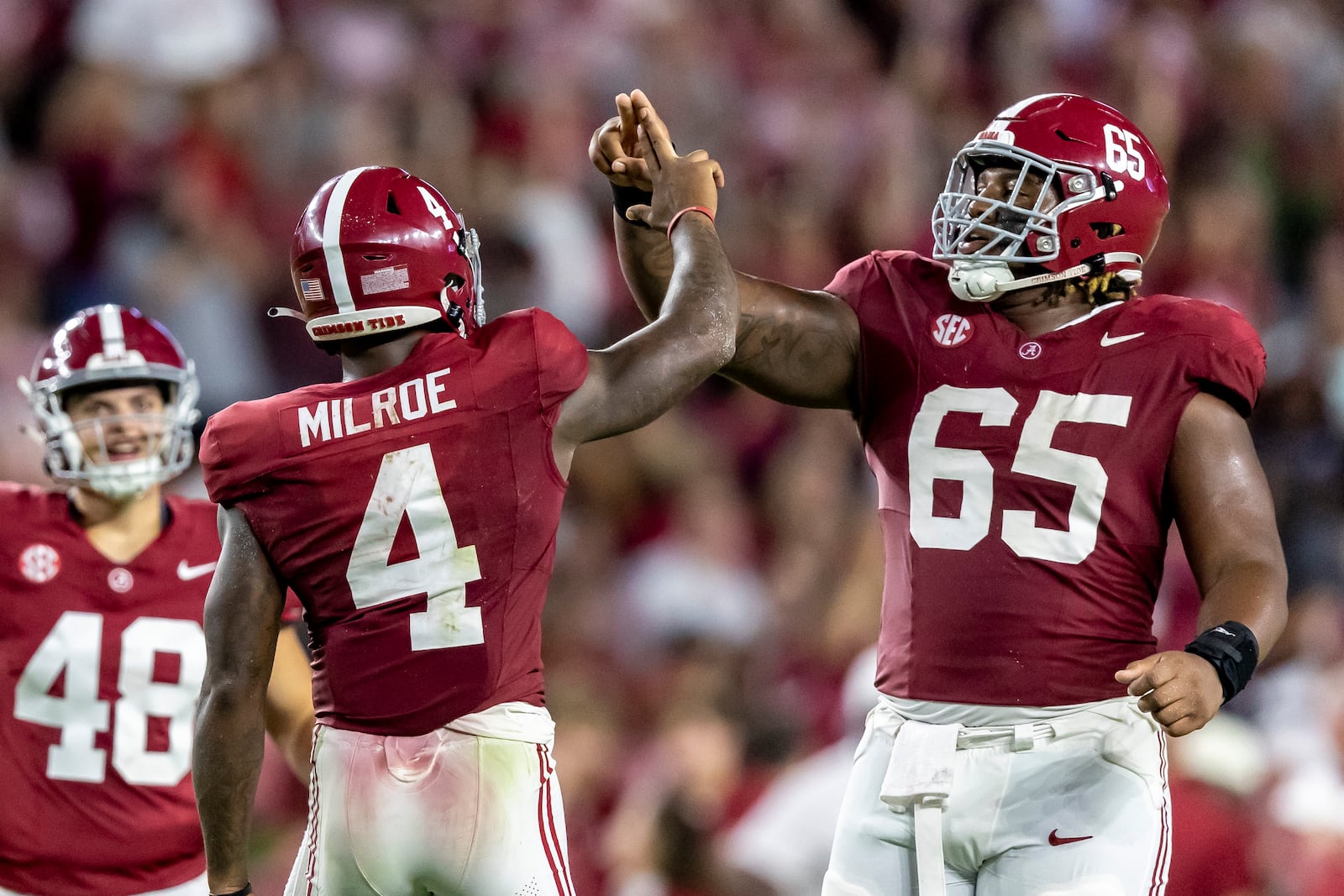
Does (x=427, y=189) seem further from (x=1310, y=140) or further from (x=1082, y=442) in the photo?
(x=1310, y=140)

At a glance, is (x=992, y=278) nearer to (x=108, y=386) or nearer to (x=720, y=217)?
(x=108, y=386)

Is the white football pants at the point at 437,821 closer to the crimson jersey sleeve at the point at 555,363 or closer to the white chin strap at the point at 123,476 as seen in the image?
the crimson jersey sleeve at the point at 555,363

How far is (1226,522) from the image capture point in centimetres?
288

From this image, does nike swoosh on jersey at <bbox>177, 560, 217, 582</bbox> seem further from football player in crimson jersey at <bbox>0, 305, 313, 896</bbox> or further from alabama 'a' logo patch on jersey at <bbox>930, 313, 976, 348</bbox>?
alabama 'a' logo patch on jersey at <bbox>930, 313, 976, 348</bbox>

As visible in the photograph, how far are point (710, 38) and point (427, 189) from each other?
5.77 m

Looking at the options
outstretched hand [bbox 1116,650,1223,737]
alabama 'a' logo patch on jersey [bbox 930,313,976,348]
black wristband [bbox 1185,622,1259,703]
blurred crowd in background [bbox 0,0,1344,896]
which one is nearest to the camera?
outstretched hand [bbox 1116,650,1223,737]

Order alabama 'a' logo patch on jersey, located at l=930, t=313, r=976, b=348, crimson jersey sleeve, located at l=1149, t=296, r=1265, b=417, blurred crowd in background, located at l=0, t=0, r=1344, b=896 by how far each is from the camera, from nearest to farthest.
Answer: crimson jersey sleeve, located at l=1149, t=296, r=1265, b=417 → alabama 'a' logo patch on jersey, located at l=930, t=313, r=976, b=348 → blurred crowd in background, located at l=0, t=0, r=1344, b=896

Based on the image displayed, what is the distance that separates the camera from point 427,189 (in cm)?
292

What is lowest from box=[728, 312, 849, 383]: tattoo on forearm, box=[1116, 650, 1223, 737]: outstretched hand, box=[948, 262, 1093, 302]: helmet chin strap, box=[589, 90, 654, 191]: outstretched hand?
box=[1116, 650, 1223, 737]: outstretched hand

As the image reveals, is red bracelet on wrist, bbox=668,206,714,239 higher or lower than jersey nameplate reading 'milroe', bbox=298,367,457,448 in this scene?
higher

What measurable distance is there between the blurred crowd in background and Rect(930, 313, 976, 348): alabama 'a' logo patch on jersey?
217 centimetres

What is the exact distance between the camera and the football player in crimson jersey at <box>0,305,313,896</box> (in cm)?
350

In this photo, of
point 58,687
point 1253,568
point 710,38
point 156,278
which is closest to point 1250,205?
Result: point 710,38

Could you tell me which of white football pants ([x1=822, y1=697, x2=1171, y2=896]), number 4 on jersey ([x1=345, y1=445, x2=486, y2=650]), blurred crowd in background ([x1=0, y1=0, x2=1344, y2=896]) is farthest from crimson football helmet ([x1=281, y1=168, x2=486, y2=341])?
blurred crowd in background ([x1=0, y1=0, x2=1344, y2=896])
